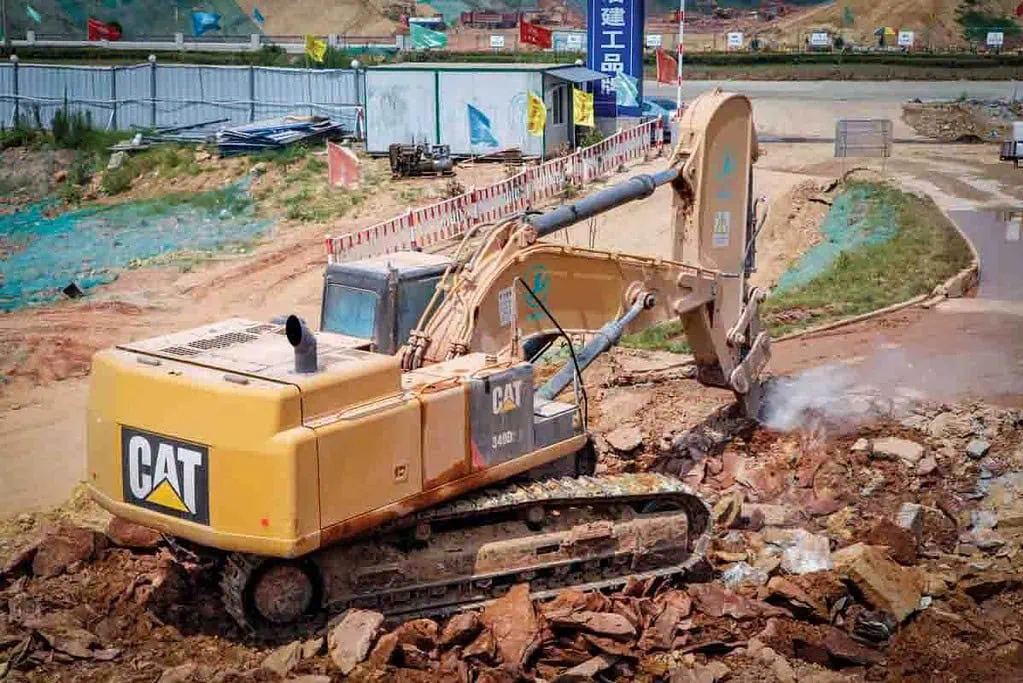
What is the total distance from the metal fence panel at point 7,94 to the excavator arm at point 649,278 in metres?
32.9

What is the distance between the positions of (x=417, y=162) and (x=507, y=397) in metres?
22.4

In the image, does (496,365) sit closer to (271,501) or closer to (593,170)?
(271,501)

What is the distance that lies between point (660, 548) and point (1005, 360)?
8046 mm

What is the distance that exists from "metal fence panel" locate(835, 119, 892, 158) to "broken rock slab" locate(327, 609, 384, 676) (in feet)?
88.6

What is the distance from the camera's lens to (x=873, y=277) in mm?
23594

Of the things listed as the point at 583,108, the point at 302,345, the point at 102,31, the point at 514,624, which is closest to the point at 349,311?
the point at 302,345

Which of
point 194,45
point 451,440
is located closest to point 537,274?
point 451,440

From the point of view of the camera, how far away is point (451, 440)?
11.5m

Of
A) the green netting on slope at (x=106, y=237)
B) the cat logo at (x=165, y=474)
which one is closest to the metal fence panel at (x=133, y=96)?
the green netting on slope at (x=106, y=237)

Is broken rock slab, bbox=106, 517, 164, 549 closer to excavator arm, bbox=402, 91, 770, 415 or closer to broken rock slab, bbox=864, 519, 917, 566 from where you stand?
excavator arm, bbox=402, 91, 770, 415

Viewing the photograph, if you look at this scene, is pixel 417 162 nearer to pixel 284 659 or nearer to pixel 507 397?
pixel 507 397

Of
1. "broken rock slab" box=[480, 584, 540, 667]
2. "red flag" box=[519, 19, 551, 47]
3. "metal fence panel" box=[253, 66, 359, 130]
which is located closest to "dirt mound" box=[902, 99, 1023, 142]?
"red flag" box=[519, 19, 551, 47]

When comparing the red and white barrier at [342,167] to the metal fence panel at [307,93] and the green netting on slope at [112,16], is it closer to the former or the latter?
the metal fence panel at [307,93]

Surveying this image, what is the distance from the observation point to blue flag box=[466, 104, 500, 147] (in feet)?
115
